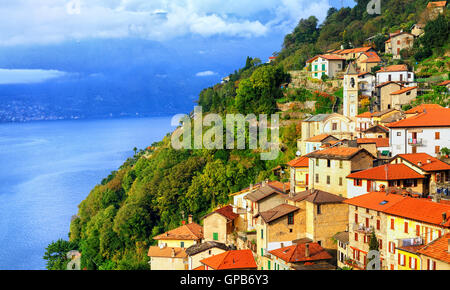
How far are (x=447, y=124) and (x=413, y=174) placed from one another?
439 centimetres

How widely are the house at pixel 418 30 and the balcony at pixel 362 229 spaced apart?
1261 inches

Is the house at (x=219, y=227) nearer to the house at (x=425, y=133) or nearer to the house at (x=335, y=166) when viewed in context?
the house at (x=335, y=166)

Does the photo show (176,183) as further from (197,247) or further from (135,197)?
(197,247)

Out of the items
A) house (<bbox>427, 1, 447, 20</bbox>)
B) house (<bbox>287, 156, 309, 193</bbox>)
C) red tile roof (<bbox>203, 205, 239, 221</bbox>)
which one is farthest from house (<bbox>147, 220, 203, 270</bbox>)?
house (<bbox>427, 1, 447, 20</bbox>)

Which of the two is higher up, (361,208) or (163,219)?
(361,208)

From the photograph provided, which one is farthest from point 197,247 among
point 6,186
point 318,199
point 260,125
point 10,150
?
point 10,150

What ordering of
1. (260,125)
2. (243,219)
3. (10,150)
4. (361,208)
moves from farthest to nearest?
(10,150), (260,125), (243,219), (361,208)

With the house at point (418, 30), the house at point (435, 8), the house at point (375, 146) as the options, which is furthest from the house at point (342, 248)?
the house at point (435, 8)

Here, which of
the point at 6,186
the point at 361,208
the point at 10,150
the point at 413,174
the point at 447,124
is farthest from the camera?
the point at 10,150

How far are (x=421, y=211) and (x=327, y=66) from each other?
88.6ft

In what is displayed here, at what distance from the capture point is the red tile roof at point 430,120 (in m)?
24.9

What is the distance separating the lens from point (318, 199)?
2198cm

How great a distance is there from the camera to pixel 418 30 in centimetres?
4694

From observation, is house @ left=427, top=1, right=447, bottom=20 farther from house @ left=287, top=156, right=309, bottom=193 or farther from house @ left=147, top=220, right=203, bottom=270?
house @ left=147, top=220, right=203, bottom=270
